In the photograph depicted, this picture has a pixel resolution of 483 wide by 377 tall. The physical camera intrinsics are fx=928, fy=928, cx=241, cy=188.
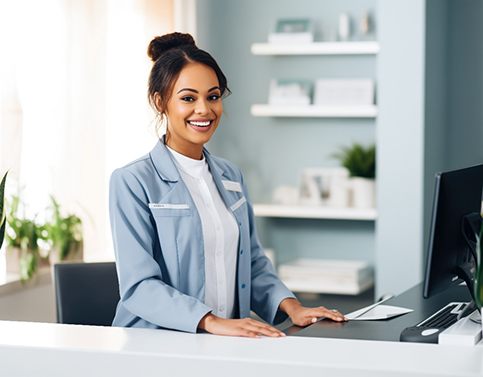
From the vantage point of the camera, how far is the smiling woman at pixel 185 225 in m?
2.18

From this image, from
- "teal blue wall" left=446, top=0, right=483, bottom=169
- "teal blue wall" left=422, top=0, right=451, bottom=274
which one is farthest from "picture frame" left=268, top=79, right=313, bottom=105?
"teal blue wall" left=446, top=0, right=483, bottom=169

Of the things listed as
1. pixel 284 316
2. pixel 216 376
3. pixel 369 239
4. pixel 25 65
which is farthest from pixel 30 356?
pixel 369 239

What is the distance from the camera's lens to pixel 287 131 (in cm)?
529

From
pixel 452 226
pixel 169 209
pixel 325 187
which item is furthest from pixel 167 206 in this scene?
pixel 325 187

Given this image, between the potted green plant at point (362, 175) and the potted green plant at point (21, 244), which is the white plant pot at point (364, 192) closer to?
the potted green plant at point (362, 175)

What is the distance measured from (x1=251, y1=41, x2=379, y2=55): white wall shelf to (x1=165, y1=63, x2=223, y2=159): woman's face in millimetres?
2586

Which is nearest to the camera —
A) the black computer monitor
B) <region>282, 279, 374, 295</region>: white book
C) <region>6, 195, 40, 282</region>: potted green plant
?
the black computer monitor

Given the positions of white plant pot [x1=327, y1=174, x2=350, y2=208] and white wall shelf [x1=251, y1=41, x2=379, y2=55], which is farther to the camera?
white plant pot [x1=327, y1=174, x2=350, y2=208]

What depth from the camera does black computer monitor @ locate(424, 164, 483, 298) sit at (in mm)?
2146

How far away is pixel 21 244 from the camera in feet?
12.7

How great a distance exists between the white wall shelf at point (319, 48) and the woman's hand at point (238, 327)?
9.87 ft

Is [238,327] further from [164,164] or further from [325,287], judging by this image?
[325,287]

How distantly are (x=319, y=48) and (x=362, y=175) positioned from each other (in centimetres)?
71

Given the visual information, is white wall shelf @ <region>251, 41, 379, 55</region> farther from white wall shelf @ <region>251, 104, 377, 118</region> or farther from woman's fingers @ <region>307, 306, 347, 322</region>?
woman's fingers @ <region>307, 306, 347, 322</region>
